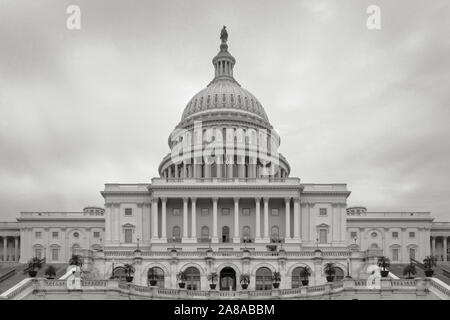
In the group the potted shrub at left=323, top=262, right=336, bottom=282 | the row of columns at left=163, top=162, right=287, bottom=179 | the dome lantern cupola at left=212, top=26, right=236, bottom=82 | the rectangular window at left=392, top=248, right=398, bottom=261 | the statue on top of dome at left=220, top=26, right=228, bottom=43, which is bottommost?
the rectangular window at left=392, top=248, right=398, bottom=261

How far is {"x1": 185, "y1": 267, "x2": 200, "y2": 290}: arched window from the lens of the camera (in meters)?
71.1

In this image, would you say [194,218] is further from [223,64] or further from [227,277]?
[223,64]

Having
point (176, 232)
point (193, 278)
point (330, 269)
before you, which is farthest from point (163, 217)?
point (330, 269)

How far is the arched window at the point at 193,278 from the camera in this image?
71.1 m

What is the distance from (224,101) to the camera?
422 feet

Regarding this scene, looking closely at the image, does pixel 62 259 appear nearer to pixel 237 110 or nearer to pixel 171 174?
pixel 171 174

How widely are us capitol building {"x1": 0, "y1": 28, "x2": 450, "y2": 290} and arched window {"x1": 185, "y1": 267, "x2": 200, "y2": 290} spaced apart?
0.51 ft

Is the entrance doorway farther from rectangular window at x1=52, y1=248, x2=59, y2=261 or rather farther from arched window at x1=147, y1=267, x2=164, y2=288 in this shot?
rectangular window at x1=52, y1=248, x2=59, y2=261

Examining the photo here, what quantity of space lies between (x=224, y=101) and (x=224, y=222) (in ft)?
123

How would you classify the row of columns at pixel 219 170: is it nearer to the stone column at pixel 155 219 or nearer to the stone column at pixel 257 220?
the stone column at pixel 257 220

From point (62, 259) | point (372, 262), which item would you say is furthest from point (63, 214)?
point (372, 262)

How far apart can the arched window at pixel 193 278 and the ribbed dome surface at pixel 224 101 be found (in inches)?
2348

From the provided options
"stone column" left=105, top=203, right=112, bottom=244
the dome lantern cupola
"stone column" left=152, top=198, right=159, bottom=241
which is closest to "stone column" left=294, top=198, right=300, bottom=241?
"stone column" left=152, top=198, right=159, bottom=241
